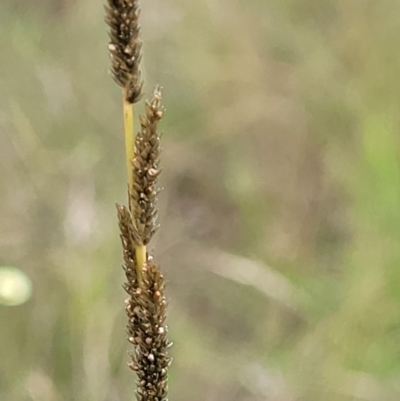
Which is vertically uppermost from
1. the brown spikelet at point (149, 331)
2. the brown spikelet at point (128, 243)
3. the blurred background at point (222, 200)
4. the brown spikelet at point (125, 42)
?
the blurred background at point (222, 200)

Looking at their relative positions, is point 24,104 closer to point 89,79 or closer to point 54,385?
point 89,79

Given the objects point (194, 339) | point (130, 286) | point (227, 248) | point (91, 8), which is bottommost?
point (130, 286)

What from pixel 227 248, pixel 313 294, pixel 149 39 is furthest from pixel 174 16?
pixel 313 294

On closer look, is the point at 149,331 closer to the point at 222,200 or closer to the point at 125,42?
the point at 125,42

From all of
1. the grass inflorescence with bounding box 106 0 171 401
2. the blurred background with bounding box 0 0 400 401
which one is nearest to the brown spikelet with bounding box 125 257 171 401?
the grass inflorescence with bounding box 106 0 171 401

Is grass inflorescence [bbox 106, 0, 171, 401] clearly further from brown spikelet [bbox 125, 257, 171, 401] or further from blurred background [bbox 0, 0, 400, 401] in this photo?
blurred background [bbox 0, 0, 400, 401]

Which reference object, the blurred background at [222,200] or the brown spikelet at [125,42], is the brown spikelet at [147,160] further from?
the blurred background at [222,200]

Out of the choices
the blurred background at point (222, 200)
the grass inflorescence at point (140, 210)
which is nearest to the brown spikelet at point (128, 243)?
the grass inflorescence at point (140, 210)
